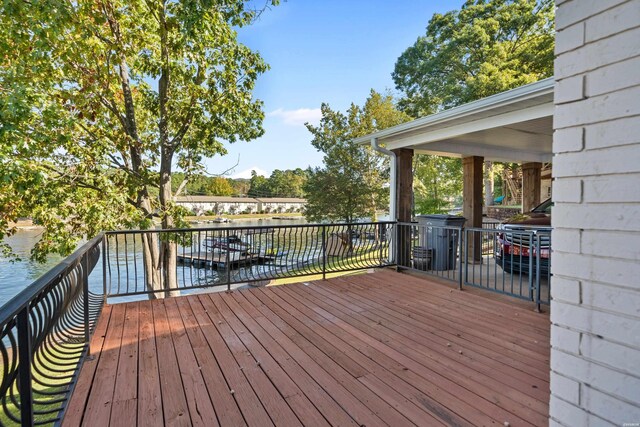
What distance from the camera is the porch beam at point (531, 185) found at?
25.7ft

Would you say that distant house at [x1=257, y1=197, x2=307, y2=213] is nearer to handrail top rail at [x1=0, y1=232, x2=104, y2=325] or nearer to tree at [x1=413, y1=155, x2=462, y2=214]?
tree at [x1=413, y1=155, x2=462, y2=214]

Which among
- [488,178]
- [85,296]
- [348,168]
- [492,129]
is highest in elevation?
[348,168]

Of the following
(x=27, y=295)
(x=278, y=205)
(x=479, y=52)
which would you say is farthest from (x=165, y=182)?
(x=278, y=205)

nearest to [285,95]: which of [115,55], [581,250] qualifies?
[115,55]

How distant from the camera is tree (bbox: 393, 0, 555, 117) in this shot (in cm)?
1248

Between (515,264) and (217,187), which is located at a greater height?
(217,187)

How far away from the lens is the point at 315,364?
2494 millimetres

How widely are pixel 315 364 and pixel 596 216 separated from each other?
6.60 feet

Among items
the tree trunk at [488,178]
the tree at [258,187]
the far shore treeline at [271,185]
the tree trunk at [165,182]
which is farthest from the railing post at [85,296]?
the tree at [258,187]

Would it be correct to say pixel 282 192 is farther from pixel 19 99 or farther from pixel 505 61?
pixel 19 99

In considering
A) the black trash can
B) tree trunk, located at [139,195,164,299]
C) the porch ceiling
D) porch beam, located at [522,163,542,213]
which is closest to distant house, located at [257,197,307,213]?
porch beam, located at [522,163,542,213]

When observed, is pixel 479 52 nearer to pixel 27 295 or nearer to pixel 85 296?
pixel 85 296

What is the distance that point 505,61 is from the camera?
507 inches

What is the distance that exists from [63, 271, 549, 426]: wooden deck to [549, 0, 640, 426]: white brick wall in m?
0.75
